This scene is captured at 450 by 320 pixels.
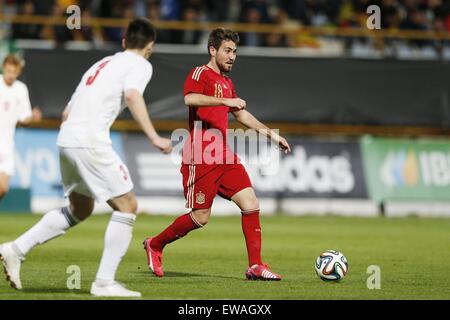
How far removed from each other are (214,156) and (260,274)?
4.11 feet

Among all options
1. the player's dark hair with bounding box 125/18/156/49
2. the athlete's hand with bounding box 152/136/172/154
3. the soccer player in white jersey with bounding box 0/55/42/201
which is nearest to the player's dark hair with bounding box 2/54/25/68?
the soccer player in white jersey with bounding box 0/55/42/201

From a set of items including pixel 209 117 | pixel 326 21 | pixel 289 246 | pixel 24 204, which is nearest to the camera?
pixel 209 117

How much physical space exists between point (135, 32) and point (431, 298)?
3302mm

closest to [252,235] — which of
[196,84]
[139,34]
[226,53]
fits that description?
[196,84]

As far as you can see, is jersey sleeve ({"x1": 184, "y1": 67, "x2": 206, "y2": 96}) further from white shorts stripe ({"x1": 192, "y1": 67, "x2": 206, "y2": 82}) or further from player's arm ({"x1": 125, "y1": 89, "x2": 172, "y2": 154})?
player's arm ({"x1": 125, "y1": 89, "x2": 172, "y2": 154})

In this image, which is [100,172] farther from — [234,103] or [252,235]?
[252,235]

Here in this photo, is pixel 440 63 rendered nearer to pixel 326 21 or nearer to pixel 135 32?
pixel 326 21

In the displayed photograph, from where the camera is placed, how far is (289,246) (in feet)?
46.9

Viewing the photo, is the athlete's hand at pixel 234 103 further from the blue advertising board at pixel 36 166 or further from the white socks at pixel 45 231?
the blue advertising board at pixel 36 166

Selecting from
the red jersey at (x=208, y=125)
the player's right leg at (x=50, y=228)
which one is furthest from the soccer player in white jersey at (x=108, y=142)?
the red jersey at (x=208, y=125)

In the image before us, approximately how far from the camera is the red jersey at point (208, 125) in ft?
33.3

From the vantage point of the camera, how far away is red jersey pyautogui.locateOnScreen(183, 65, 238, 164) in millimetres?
10156

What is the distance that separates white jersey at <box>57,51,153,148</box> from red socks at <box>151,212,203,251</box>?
219 centimetres

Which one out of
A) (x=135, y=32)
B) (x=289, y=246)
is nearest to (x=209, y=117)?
(x=135, y=32)
